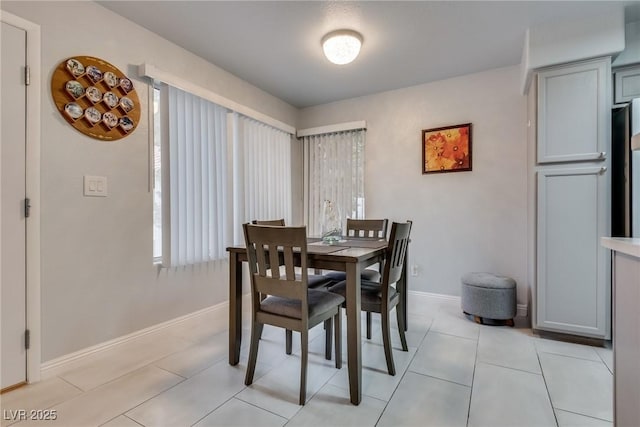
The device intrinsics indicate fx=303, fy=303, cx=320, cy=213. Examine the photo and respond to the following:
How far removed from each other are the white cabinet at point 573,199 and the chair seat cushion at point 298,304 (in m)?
1.79

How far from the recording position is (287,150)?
4051mm

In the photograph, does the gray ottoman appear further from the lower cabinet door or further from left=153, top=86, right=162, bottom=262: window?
left=153, top=86, right=162, bottom=262: window

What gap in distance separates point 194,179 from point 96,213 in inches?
32.8

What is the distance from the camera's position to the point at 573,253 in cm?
232

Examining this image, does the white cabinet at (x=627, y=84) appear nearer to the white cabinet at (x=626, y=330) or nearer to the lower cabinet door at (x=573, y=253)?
the lower cabinet door at (x=573, y=253)

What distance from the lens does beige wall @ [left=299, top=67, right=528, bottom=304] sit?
3000mm

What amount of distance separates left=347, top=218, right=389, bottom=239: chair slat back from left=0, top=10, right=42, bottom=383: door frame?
231 cm

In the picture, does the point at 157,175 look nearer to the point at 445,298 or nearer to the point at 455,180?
the point at 455,180

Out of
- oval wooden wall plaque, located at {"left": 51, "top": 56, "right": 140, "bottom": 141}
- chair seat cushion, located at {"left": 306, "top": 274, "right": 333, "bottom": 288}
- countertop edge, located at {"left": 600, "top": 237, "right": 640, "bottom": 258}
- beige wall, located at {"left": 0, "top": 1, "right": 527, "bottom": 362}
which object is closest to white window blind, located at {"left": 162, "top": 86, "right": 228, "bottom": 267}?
beige wall, located at {"left": 0, "top": 1, "right": 527, "bottom": 362}

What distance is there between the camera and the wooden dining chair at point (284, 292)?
159cm

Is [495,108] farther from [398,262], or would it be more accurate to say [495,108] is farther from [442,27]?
[398,262]

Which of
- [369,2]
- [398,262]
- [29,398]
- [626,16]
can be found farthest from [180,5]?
[626,16]

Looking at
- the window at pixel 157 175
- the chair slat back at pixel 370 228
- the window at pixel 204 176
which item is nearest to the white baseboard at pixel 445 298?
the chair slat back at pixel 370 228

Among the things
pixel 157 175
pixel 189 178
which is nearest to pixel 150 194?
pixel 157 175
